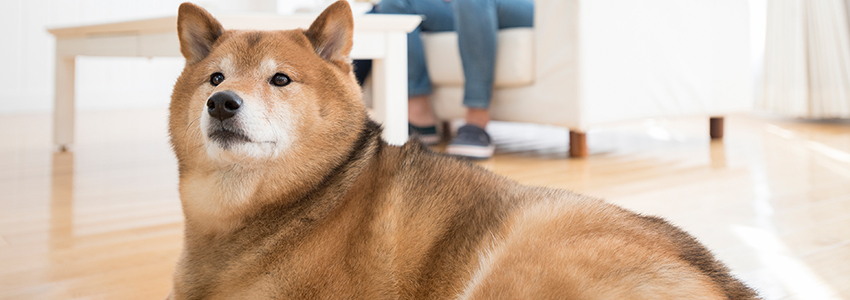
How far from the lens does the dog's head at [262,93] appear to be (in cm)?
115

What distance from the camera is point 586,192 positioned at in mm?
2539

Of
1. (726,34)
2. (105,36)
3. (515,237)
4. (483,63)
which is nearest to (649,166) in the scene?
(483,63)

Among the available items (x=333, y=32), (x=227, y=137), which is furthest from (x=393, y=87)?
(x=227, y=137)

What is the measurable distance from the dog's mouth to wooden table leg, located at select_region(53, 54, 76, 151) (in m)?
3.05

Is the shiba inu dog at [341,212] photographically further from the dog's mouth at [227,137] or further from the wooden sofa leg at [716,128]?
the wooden sofa leg at [716,128]

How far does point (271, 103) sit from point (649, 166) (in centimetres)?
250

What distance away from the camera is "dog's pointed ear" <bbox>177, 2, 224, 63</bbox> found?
51.1 inches

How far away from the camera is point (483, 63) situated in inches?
135

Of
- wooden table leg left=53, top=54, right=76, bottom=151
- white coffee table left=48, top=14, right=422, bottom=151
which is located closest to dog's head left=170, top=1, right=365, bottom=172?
white coffee table left=48, top=14, right=422, bottom=151

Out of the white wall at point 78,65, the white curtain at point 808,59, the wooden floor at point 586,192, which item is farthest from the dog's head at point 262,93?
the white wall at point 78,65

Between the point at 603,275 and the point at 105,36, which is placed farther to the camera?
the point at 105,36

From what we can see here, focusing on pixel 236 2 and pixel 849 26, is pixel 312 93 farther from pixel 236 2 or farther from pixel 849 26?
pixel 236 2

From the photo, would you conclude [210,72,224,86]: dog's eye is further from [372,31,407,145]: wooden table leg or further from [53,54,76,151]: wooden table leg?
[53,54,76,151]: wooden table leg

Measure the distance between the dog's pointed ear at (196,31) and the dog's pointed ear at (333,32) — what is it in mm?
195
